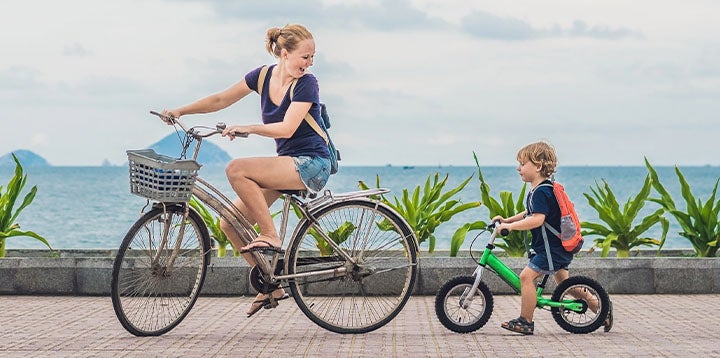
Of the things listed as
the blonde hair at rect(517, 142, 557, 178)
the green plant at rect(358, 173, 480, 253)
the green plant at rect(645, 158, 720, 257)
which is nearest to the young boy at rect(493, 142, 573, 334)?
the blonde hair at rect(517, 142, 557, 178)

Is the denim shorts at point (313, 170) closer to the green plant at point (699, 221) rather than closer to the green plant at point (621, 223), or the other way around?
the green plant at point (621, 223)

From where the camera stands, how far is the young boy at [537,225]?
782 centimetres

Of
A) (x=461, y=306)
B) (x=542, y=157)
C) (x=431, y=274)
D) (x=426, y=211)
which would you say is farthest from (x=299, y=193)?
(x=426, y=211)

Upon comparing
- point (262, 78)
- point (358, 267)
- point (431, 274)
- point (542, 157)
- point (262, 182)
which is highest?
point (262, 78)

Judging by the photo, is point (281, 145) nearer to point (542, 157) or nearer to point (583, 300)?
point (542, 157)

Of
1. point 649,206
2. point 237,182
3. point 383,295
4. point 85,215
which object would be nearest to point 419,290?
point 383,295

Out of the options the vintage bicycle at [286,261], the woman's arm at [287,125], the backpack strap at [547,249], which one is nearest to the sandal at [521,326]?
the backpack strap at [547,249]

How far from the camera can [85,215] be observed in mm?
66688

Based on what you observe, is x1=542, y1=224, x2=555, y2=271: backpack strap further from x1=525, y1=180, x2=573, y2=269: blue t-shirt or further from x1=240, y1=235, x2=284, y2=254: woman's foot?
x1=240, y1=235, x2=284, y2=254: woman's foot

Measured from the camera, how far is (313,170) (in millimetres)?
7613

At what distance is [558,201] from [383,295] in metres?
1.30

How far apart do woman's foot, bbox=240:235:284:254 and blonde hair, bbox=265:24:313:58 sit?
1182 mm

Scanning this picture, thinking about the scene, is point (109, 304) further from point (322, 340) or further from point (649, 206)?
point (649, 206)

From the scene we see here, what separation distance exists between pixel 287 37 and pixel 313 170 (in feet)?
2.82
